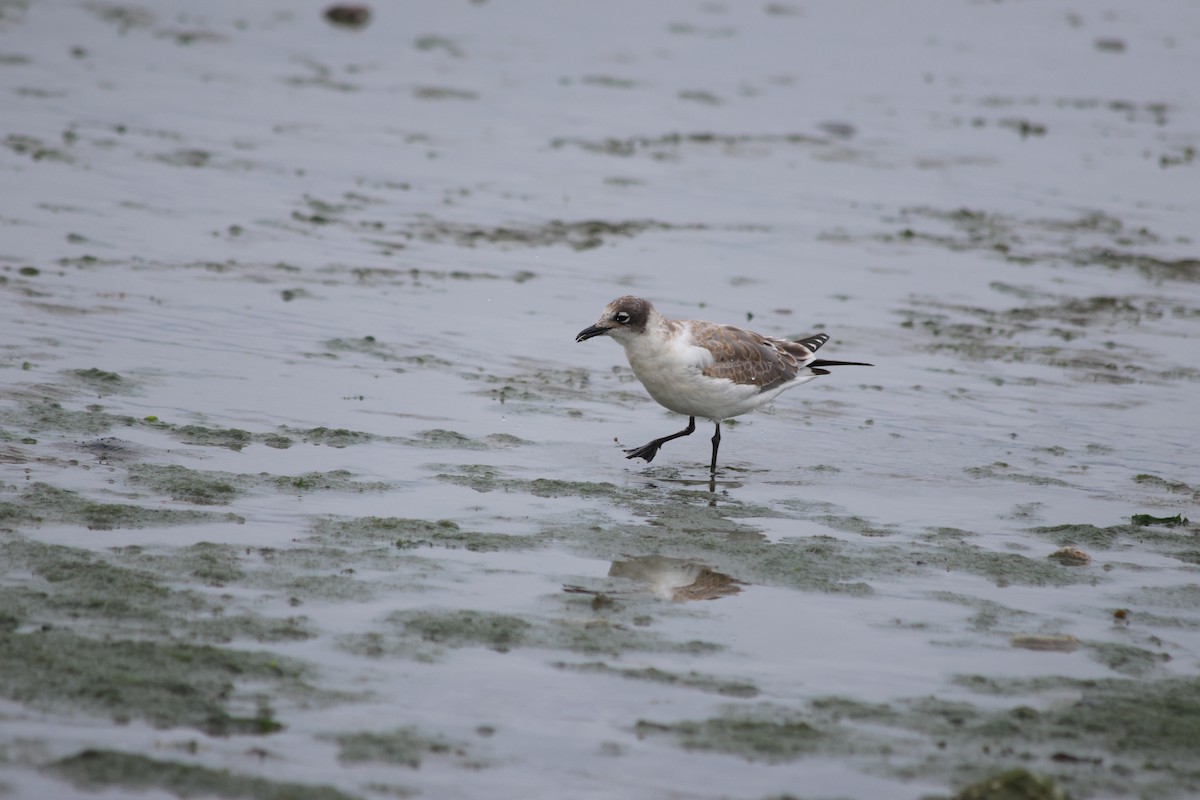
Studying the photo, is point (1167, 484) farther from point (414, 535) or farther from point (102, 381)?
point (102, 381)

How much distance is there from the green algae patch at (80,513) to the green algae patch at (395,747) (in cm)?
248

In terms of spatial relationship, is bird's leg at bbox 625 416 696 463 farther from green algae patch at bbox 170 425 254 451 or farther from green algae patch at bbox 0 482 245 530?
→ green algae patch at bbox 0 482 245 530

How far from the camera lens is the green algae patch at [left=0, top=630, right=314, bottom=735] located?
5363 millimetres

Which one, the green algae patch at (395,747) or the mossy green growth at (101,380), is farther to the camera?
the mossy green growth at (101,380)

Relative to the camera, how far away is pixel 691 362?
9914 mm

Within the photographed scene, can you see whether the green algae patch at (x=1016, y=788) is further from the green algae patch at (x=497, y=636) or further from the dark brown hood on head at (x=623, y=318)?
the dark brown hood on head at (x=623, y=318)

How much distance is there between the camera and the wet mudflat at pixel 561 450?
5.59 metres

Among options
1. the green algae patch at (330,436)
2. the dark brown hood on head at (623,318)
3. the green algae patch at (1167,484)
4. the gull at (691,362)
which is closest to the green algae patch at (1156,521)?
the green algae patch at (1167,484)

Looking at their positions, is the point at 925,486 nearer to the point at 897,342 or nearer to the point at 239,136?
the point at 897,342

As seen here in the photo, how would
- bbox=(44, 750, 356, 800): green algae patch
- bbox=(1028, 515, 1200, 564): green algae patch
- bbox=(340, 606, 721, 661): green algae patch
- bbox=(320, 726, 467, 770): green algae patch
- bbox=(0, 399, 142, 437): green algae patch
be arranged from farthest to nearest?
bbox=(0, 399, 142, 437): green algae patch → bbox=(1028, 515, 1200, 564): green algae patch → bbox=(340, 606, 721, 661): green algae patch → bbox=(320, 726, 467, 770): green algae patch → bbox=(44, 750, 356, 800): green algae patch

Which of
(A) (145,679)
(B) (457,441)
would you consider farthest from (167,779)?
(B) (457,441)

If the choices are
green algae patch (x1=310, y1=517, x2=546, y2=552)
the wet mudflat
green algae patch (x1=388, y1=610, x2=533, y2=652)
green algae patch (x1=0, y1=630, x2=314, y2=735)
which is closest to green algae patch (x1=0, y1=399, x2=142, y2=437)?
the wet mudflat

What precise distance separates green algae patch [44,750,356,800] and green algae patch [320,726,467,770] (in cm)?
27

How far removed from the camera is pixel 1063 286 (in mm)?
15367
